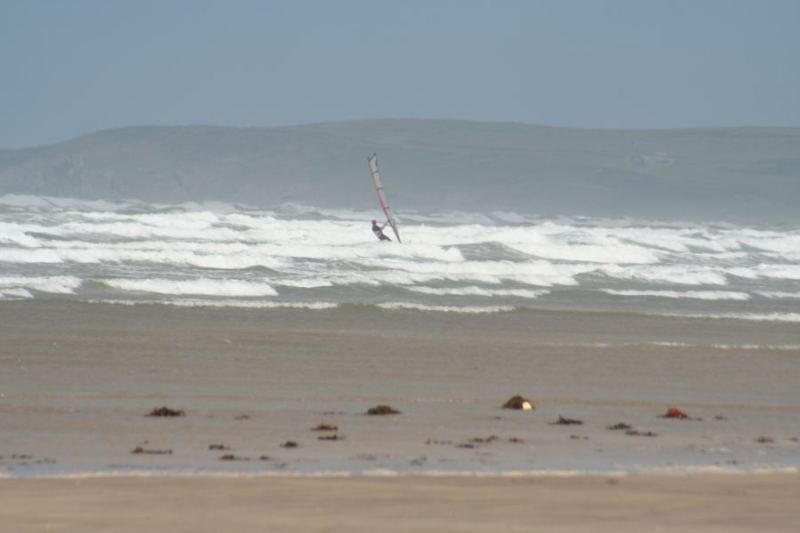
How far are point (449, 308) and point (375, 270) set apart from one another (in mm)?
5942

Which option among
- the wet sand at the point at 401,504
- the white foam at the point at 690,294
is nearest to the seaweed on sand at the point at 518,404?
the wet sand at the point at 401,504

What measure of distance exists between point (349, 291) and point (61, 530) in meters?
14.4

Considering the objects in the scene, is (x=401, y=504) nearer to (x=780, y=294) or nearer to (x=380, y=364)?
(x=380, y=364)

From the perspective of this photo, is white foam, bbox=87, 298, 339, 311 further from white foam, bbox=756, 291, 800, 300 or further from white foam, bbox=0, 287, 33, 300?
white foam, bbox=756, 291, 800, 300

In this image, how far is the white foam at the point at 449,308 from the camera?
59.4 feet

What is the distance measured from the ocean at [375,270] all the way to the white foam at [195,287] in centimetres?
3

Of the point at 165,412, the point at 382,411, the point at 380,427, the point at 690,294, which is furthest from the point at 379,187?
the point at 380,427

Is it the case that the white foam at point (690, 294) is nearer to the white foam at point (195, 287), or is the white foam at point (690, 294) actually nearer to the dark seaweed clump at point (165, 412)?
the white foam at point (195, 287)

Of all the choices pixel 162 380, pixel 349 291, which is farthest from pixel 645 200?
pixel 162 380

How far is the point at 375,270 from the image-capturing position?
24.3 metres

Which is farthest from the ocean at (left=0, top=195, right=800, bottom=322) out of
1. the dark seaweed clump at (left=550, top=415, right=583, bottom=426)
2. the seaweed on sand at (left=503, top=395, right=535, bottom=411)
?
the dark seaweed clump at (left=550, top=415, right=583, bottom=426)

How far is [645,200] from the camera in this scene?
106250 mm

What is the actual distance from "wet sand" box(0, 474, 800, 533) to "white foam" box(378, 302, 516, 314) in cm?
1068

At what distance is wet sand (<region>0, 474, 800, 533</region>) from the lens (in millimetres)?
6211
